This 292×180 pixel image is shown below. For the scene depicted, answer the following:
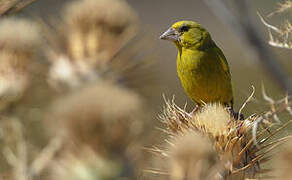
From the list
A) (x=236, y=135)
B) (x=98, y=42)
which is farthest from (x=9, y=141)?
(x=236, y=135)

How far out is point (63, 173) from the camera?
140 centimetres

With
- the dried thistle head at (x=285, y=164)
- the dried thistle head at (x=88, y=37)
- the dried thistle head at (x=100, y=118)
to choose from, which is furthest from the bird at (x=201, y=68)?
the dried thistle head at (x=100, y=118)

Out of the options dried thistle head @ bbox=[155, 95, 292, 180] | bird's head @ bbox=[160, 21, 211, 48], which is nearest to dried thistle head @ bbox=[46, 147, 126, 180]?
dried thistle head @ bbox=[155, 95, 292, 180]

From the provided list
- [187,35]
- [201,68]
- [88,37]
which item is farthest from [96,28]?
[187,35]

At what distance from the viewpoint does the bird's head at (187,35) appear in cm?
471

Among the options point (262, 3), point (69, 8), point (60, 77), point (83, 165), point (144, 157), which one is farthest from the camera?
point (262, 3)

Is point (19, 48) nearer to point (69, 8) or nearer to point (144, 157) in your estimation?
point (69, 8)

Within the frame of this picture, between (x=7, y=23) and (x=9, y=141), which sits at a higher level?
(x=7, y=23)

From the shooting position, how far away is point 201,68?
14.8 ft

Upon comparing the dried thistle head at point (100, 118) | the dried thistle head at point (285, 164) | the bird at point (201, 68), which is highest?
the dried thistle head at point (100, 118)

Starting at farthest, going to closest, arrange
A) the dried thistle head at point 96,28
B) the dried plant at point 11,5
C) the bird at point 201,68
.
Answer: the bird at point 201,68
the dried thistle head at point 96,28
the dried plant at point 11,5

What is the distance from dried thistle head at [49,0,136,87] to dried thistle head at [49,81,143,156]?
61 cm

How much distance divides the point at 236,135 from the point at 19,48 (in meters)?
1.03

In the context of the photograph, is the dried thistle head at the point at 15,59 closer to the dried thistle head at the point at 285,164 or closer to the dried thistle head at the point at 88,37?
the dried thistle head at the point at 88,37
